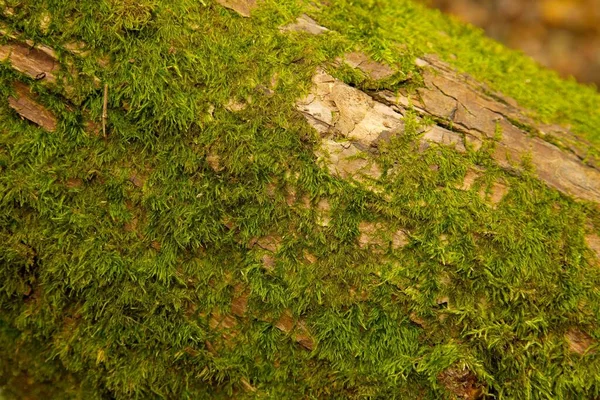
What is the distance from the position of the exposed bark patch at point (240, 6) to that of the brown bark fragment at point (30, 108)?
925 millimetres

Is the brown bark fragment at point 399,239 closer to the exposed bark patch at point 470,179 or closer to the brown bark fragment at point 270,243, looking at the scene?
the exposed bark patch at point 470,179

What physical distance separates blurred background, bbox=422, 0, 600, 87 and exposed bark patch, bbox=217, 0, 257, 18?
153 inches

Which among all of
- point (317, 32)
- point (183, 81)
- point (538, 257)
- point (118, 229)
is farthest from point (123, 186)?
point (538, 257)

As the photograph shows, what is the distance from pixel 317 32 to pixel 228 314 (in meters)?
1.37

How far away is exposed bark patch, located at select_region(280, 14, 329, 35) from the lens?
83.7 inches

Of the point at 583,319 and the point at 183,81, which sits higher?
the point at 183,81

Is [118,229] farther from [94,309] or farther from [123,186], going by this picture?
[94,309]

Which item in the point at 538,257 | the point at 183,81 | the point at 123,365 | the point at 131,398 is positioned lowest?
the point at 131,398

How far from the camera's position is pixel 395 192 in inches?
77.8

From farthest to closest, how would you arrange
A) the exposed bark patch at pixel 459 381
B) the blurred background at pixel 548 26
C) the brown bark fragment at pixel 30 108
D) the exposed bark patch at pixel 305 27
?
the blurred background at pixel 548 26 → the exposed bark patch at pixel 305 27 → the brown bark fragment at pixel 30 108 → the exposed bark patch at pixel 459 381

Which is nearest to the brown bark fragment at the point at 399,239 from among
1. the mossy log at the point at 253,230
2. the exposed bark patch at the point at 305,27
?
the mossy log at the point at 253,230

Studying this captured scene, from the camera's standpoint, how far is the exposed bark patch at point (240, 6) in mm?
2084

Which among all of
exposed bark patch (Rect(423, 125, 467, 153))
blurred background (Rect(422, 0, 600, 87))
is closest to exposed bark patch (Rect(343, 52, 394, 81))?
exposed bark patch (Rect(423, 125, 467, 153))

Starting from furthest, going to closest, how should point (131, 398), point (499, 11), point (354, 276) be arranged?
point (499, 11), point (131, 398), point (354, 276)
